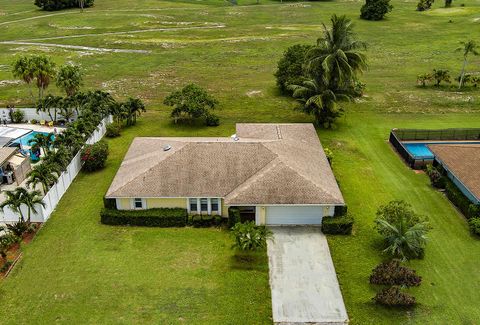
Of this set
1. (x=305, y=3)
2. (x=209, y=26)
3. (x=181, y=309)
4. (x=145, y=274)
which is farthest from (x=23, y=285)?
(x=305, y=3)

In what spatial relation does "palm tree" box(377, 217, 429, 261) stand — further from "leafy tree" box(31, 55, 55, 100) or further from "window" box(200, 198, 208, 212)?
"leafy tree" box(31, 55, 55, 100)

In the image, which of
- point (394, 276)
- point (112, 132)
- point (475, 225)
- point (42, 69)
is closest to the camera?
point (394, 276)

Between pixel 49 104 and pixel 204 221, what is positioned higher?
pixel 49 104

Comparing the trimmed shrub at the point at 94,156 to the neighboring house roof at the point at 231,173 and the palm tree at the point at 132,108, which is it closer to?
the neighboring house roof at the point at 231,173

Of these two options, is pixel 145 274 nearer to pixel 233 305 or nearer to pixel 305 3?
pixel 233 305

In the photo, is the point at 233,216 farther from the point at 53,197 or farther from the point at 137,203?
the point at 53,197

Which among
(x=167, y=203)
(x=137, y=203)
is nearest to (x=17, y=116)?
(x=137, y=203)
